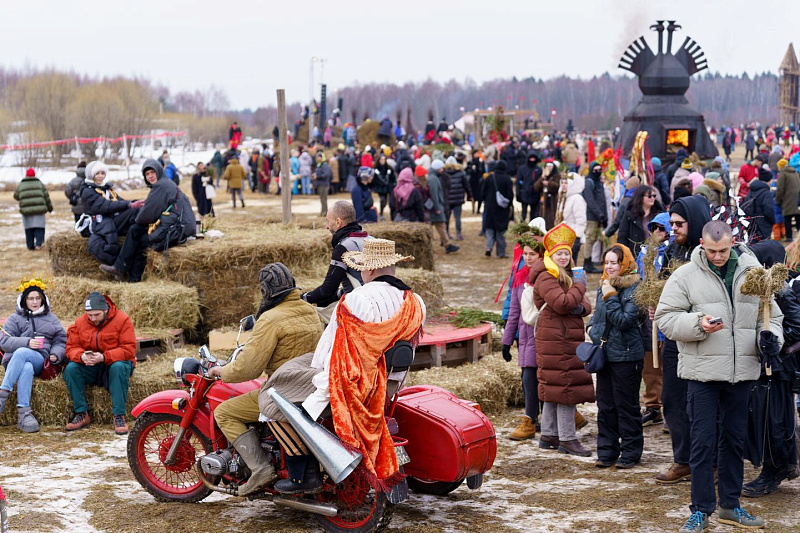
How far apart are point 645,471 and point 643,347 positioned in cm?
87

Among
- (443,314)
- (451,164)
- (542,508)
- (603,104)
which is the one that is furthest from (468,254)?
(603,104)

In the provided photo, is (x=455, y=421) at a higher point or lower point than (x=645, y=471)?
higher

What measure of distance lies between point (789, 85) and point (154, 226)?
3245 inches

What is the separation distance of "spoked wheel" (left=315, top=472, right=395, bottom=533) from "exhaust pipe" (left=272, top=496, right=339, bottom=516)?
0.07 metres

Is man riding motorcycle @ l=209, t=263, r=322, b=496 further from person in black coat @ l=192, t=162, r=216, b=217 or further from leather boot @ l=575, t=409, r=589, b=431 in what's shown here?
person in black coat @ l=192, t=162, r=216, b=217

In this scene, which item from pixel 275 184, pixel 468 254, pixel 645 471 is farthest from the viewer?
pixel 275 184

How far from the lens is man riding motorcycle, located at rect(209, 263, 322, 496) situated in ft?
19.8

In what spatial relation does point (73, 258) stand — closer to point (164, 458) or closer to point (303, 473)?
point (164, 458)

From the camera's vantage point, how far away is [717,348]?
5.81m

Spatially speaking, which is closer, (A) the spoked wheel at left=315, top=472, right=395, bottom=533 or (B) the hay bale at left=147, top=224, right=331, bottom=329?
(A) the spoked wheel at left=315, top=472, right=395, bottom=533

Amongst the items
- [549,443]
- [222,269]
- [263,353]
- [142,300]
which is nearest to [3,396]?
[142,300]

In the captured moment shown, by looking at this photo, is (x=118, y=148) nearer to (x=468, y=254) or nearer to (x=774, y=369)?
(x=468, y=254)

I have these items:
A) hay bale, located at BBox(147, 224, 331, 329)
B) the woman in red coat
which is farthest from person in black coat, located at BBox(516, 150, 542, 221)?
the woman in red coat

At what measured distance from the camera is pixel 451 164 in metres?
21.0
